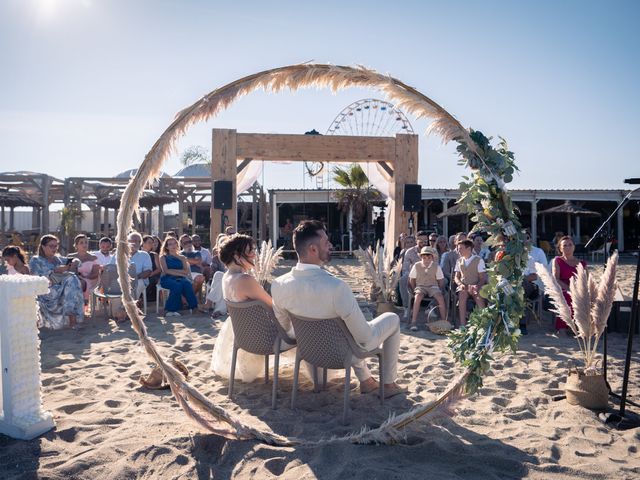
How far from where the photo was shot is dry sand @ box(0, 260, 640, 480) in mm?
2611

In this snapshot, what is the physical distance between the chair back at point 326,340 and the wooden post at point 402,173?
7445 mm

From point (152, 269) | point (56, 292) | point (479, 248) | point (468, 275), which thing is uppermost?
point (479, 248)

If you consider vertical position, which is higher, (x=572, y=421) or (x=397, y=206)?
(x=397, y=206)

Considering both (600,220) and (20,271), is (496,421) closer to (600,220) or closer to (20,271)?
(20,271)

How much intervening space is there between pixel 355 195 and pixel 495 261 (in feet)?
54.5

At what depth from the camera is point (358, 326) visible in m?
3.29

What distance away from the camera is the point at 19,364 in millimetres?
3023

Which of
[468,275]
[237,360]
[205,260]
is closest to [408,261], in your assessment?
[468,275]

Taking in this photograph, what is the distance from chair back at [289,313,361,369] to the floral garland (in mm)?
711

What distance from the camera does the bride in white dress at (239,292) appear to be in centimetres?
372

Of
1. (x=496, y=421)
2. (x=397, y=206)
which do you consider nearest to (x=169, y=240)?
(x=397, y=206)

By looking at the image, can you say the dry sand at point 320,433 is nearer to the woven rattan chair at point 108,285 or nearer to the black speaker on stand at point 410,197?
the woven rattan chair at point 108,285

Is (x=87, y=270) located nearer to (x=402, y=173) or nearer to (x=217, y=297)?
(x=217, y=297)

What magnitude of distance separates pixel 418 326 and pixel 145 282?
4.13 metres
